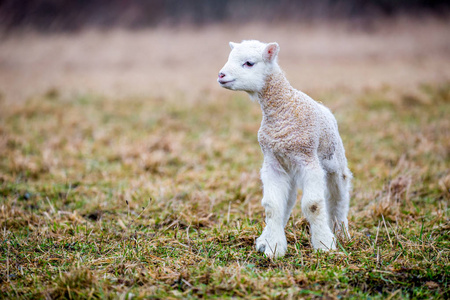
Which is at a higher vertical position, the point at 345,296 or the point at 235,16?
the point at 235,16

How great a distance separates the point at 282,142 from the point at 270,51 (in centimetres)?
80

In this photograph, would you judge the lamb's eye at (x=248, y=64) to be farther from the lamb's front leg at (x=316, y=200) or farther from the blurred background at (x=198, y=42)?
the blurred background at (x=198, y=42)

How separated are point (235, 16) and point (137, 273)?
21.1 meters

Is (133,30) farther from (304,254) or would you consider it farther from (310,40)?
(304,254)

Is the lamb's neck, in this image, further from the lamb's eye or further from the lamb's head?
the lamb's eye

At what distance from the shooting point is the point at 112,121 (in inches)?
395

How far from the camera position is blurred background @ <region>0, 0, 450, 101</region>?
1433 cm

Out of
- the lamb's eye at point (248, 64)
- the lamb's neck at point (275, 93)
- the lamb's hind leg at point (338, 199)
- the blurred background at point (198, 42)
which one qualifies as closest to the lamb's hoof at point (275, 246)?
the lamb's hind leg at point (338, 199)

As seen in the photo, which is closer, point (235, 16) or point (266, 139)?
point (266, 139)

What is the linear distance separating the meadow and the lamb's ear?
5.63 feet

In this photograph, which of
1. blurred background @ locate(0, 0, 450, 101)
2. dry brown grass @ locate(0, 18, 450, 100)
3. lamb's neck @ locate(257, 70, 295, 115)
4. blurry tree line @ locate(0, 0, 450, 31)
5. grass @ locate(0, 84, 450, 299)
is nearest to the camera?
grass @ locate(0, 84, 450, 299)

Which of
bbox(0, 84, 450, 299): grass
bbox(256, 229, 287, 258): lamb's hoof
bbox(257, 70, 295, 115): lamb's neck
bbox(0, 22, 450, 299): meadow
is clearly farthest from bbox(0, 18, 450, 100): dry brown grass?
bbox(256, 229, 287, 258): lamb's hoof

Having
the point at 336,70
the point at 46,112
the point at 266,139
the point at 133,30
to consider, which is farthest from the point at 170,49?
the point at 266,139

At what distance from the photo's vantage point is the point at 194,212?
15.4 feet
